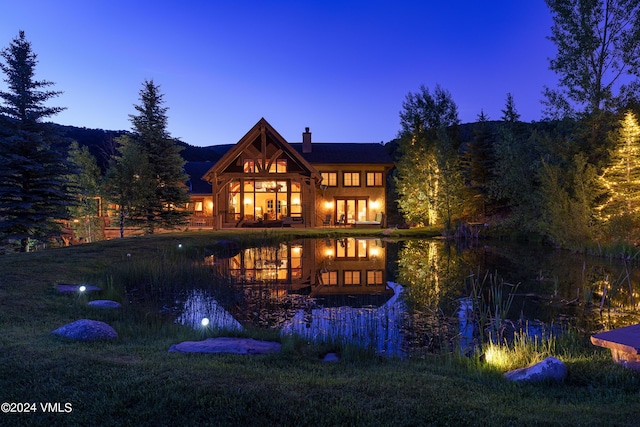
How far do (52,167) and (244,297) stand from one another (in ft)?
37.1

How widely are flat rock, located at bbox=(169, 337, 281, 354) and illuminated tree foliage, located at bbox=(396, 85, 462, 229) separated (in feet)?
72.7

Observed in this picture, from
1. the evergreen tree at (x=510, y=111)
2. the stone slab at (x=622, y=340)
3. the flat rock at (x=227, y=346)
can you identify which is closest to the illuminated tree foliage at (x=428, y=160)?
the evergreen tree at (x=510, y=111)

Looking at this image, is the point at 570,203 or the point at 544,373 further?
the point at 570,203

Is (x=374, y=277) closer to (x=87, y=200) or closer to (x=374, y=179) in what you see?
(x=87, y=200)

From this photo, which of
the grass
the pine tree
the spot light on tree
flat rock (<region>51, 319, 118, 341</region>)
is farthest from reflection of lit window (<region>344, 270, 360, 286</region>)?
the pine tree

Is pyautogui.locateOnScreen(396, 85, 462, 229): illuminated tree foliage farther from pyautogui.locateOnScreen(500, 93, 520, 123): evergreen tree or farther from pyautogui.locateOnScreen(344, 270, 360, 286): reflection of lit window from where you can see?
pyautogui.locateOnScreen(344, 270, 360, 286): reflection of lit window

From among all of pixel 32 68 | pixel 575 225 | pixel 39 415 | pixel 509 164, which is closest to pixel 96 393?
pixel 39 415

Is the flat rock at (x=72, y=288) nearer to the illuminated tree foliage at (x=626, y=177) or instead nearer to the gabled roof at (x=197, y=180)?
the illuminated tree foliage at (x=626, y=177)

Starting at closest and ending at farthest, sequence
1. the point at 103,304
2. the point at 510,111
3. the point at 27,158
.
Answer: the point at 103,304 < the point at 27,158 < the point at 510,111

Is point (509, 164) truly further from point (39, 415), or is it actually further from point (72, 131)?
point (72, 131)

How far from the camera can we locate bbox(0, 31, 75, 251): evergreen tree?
1532 cm

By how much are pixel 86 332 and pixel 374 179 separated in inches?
1105

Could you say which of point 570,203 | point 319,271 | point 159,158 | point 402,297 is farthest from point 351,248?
point 159,158

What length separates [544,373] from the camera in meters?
4.19
